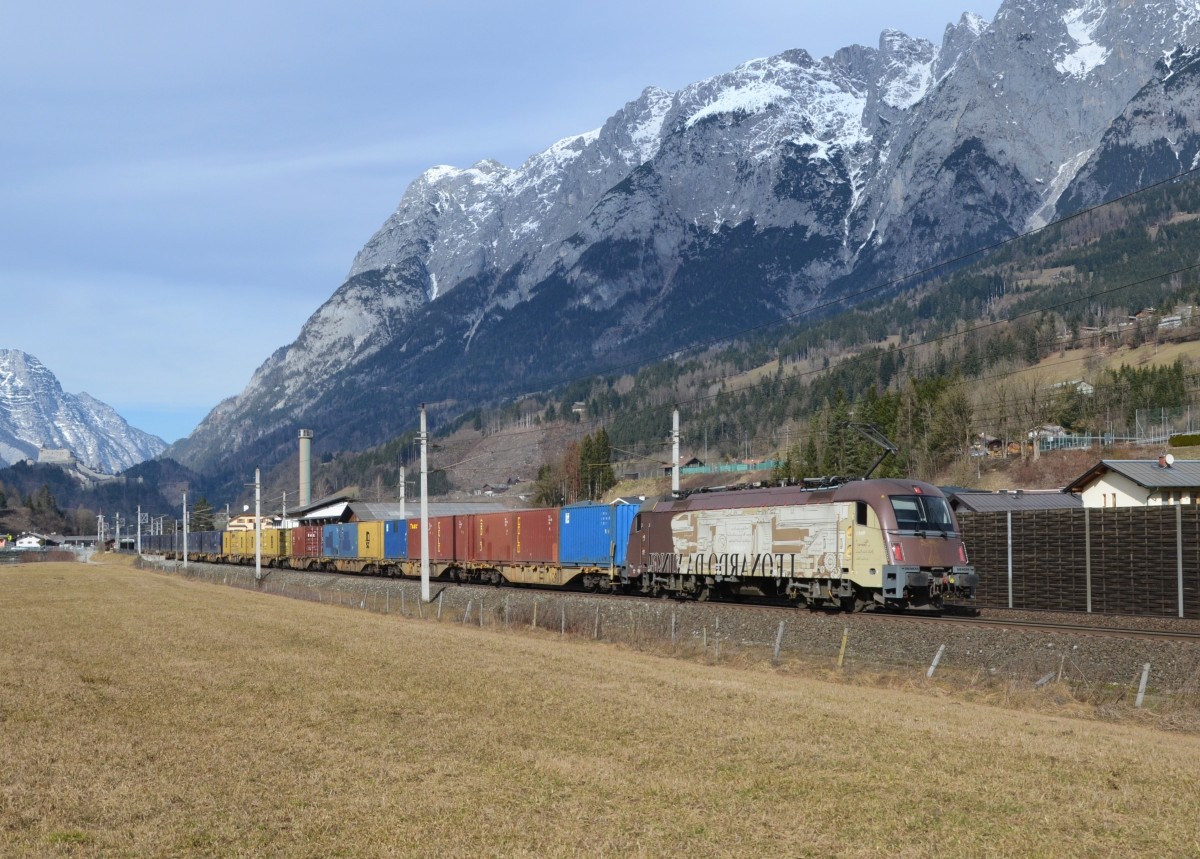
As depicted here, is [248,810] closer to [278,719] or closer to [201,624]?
[278,719]

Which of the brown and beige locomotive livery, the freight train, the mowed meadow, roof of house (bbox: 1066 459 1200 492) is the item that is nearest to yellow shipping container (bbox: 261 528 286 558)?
the freight train

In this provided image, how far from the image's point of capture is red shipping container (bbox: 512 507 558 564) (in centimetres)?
5316

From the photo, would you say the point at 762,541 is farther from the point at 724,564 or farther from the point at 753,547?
the point at 724,564

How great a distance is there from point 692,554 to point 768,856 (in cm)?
2948

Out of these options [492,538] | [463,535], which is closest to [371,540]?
[463,535]

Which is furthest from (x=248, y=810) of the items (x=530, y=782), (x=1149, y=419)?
(x=1149, y=419)

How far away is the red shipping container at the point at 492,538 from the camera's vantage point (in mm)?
58125

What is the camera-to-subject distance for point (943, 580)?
32.5 metres

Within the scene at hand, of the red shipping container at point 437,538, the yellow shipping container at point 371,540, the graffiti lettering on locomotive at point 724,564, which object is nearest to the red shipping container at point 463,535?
the red shipping container at point 437,538

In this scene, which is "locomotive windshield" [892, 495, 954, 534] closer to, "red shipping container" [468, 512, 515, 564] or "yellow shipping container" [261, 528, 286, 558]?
"red shipping container" [468, 512, 515, 564]

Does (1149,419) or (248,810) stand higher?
(1149,419)

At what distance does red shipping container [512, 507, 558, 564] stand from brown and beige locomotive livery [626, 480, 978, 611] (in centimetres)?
1191

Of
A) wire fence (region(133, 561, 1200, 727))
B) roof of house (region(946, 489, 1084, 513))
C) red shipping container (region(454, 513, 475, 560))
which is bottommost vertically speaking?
wire fence (region(133, 561, 1200, 727))

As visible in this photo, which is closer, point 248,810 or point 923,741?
point 248,810
